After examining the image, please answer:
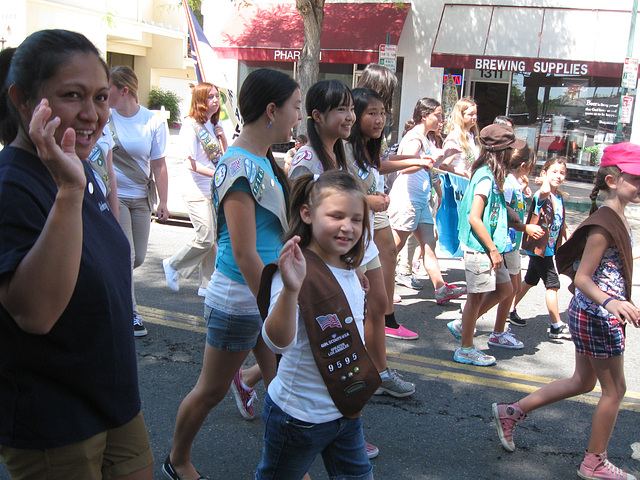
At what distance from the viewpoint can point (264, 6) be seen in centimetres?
1906

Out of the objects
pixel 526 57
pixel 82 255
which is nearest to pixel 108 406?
pixel 82 255

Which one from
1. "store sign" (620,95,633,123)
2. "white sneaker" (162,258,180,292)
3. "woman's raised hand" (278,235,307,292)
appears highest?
"store sign" (620,95,633,123)

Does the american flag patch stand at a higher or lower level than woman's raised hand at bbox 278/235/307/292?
lower

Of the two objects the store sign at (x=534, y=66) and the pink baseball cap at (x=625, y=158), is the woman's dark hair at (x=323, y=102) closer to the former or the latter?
the pink baseball cap at (x=625, y=158)

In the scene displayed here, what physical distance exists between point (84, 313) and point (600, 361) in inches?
101

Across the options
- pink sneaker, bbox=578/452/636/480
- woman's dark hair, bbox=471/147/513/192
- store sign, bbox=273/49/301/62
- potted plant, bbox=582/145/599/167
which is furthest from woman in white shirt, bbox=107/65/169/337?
potted plant, bbox=582/145/599/167

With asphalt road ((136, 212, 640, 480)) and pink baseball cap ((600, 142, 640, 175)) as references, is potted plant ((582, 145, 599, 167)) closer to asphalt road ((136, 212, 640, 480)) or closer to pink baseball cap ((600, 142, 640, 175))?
asphalt road ((136, 212, 640, 480))

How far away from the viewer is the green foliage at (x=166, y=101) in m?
31.0

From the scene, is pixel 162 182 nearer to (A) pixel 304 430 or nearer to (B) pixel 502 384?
(B) pixel 502 384

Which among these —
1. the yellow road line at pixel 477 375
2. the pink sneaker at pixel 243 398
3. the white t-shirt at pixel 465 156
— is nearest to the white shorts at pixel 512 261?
the yellow road line at pixel 477 375

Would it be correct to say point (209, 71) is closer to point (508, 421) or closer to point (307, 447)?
point (508, 421)

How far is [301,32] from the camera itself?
18422 millimetres

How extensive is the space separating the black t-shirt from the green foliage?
3020cm

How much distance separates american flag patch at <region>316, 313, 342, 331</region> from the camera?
224cm
